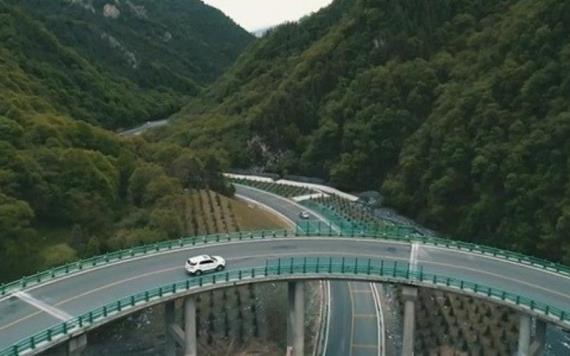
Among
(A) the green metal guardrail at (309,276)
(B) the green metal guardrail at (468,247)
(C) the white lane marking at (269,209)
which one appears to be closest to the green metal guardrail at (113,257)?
(B) the green metal guardrail at (468,247)

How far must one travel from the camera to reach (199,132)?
157 m

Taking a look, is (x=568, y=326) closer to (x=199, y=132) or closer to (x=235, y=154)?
→ (x=235, y=154)

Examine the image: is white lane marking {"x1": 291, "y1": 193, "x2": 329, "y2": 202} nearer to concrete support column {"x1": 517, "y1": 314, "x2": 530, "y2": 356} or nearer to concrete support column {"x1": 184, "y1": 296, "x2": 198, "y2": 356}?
concrete support column {"x1": 184, "y1": 296, "x2": 198, "y2": 356}

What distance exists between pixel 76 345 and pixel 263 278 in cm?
1548

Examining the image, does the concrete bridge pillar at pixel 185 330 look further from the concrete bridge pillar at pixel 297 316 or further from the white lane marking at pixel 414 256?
the white lane marking at pixel 414 256

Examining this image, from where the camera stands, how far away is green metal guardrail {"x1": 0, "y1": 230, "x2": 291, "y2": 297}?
157 feet

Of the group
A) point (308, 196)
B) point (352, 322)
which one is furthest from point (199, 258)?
point (308, 196)

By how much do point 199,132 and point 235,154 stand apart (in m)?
15.0

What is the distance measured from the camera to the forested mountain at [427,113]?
294ft

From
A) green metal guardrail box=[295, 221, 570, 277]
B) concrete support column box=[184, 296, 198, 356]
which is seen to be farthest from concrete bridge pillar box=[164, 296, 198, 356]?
green metal guardrail box=[295, 221, 570, 277]

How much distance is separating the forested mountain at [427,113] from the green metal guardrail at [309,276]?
33.1 m

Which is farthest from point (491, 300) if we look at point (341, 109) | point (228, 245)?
point (341, 109)

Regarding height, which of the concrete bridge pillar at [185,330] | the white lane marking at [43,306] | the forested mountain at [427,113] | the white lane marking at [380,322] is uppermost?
the forested mountain at [427,113]

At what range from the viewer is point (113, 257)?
54062mm
